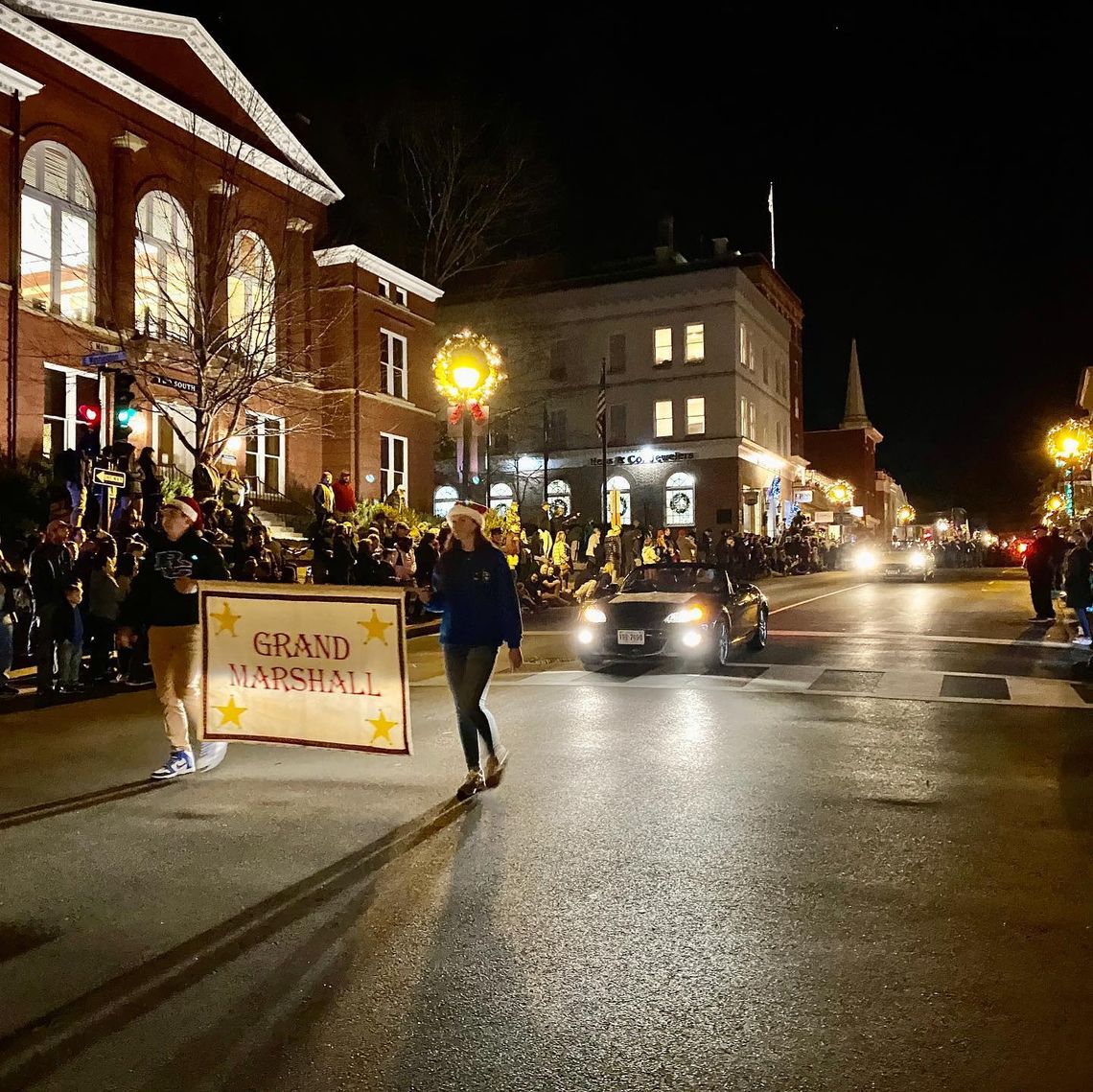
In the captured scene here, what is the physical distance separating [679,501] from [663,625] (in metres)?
38.5

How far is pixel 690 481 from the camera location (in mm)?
50656

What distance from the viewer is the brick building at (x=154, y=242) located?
21.5 m

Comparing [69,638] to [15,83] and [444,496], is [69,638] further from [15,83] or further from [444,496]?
[444,496]

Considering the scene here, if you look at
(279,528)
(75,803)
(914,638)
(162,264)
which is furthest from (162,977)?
(279,528)

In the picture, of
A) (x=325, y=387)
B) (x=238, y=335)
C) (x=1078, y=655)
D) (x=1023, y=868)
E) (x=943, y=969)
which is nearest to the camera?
(x=943, y=969)

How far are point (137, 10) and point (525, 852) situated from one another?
24.2m

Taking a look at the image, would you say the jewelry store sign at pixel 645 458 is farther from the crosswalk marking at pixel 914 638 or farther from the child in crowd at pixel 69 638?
the child in crowd at pixel 69 638

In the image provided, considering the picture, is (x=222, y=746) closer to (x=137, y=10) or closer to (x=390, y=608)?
(x=390, y=608)

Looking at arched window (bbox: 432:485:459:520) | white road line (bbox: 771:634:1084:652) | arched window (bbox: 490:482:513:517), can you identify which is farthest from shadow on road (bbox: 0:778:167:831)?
arched window (bbox: 490:482:513:517)

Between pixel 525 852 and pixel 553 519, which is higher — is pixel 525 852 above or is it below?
below

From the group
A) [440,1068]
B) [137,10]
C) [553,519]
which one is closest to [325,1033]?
[440,1068]

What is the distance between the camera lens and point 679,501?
167 ft

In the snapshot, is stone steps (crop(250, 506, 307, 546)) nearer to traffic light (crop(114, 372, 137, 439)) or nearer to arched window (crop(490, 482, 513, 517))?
traffic light (crop(114, 372, 137, 439))

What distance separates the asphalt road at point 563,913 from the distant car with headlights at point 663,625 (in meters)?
3.62
